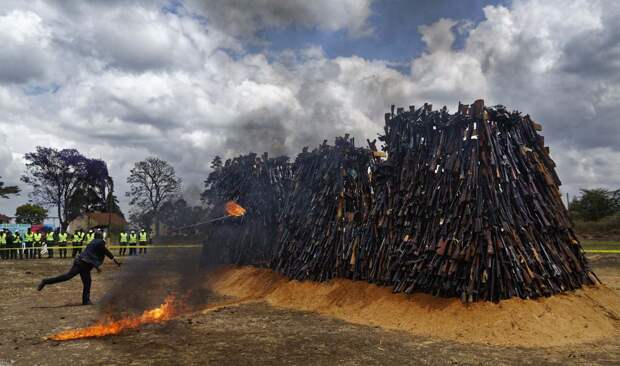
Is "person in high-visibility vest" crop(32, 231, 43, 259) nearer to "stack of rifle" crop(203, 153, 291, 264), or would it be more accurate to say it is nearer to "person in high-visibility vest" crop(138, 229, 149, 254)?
"person in high-visibility vest" crop(138, 229, 149, 254)

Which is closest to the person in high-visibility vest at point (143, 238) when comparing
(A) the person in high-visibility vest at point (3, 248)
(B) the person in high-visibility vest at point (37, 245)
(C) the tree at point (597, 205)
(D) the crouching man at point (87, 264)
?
(B) the person in high-visibility vest at point (37, 245)

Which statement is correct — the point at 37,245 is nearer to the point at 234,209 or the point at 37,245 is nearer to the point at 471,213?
the point at 234,209

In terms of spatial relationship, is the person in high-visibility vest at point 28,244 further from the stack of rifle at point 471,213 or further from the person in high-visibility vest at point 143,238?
the stack of rifle at point 471,213

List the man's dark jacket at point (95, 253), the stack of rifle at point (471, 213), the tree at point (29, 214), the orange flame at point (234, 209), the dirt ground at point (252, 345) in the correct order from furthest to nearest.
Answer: the tree at point (29, 214), the orange flame at point (234, 209), the man's dark jacket at point (95, 253), the stack of rifle at point (471, 213), the dirt ground at point (252, 345)

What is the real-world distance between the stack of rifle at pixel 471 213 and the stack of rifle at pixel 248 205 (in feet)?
14.6

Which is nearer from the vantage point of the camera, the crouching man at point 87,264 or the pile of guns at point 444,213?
the pile of guns at point 444,213

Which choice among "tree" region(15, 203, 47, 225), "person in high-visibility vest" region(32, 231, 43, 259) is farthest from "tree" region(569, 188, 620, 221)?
"tree" region(15, 203, 47, 225)

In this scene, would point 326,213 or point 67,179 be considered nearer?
point 326,213

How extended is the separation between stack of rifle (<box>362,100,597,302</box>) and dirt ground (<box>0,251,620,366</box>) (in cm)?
134

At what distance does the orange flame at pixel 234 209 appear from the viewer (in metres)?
15.4

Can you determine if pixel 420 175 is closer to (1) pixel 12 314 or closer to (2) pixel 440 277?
(2) pixel 440 277

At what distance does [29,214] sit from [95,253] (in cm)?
5947

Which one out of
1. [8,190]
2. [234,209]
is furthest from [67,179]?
[234,209]

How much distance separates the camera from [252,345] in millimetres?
7293
